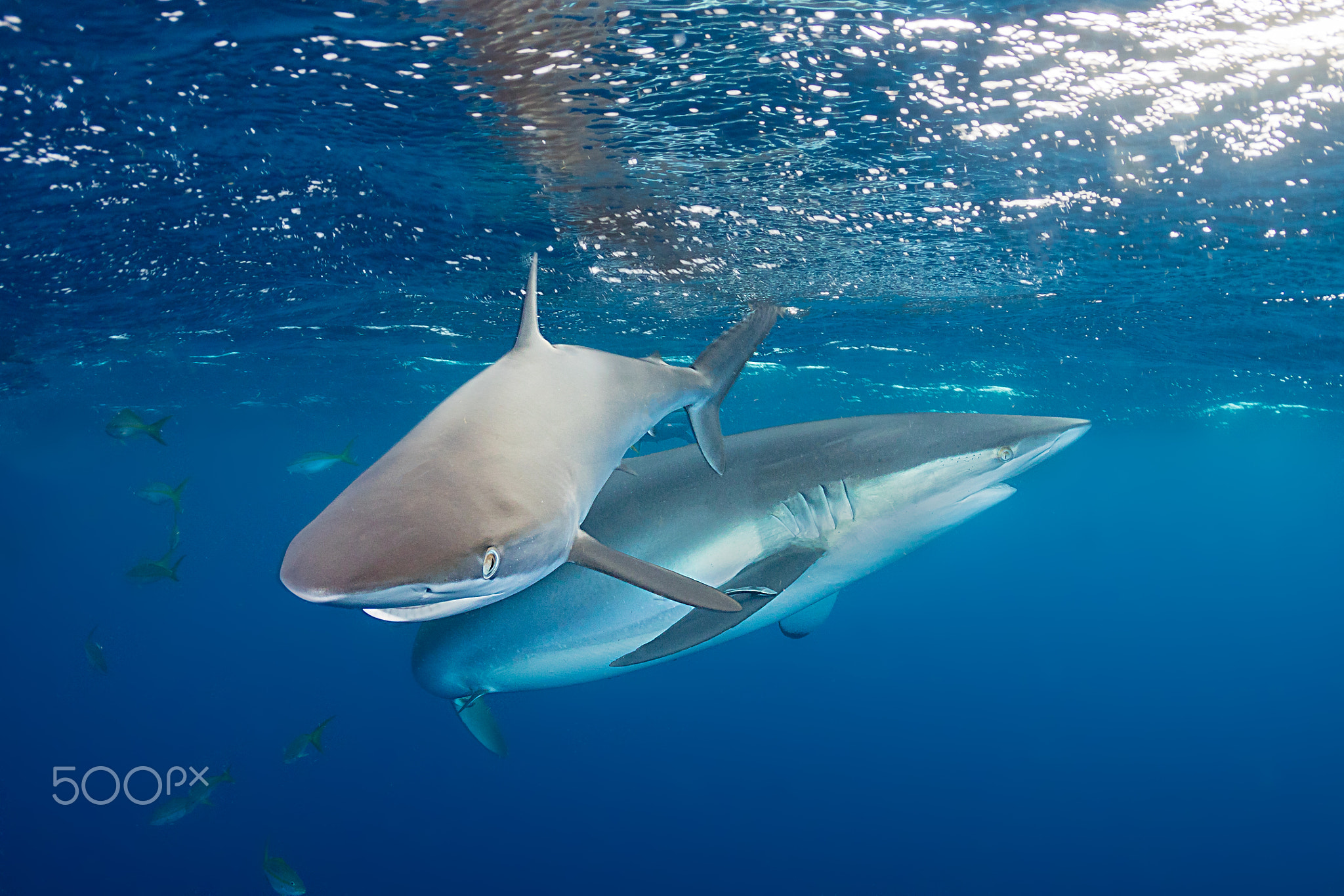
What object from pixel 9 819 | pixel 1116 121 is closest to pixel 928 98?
pixel 1116 121

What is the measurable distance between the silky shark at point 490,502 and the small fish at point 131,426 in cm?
935

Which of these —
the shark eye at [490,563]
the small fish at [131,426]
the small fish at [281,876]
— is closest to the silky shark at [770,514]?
the shark eye at [490,563]

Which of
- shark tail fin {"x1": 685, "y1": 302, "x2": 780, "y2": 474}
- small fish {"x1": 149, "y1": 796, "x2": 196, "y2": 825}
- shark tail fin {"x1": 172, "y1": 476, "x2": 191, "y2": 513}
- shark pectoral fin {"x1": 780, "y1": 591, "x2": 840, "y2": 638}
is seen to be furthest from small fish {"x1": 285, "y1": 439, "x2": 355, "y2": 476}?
shark tail fin {"x1": 685, "y1": 302, "x2": 780, "y2": 474}

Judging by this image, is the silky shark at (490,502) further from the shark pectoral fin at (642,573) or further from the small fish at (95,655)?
the small fish at (95,655)

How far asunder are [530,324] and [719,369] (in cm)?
106

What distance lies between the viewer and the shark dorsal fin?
8.42ft

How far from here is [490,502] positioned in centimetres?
154

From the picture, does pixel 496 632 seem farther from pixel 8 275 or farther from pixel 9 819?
pixel 9 819

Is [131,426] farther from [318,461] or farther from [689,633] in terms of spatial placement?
[689,633]

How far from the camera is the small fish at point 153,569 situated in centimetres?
852

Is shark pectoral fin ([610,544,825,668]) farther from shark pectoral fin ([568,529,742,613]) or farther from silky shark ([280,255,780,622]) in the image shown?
silky shark ([280,255,780,622])

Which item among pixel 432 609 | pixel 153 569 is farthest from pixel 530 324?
pixel 153 569

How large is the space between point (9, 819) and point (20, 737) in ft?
39.3

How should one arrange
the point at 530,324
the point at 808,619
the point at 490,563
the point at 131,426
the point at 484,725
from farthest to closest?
the point at 131,426
the point at 484,725
the point at 808,619
the point at 530,324
the point at 490,563
